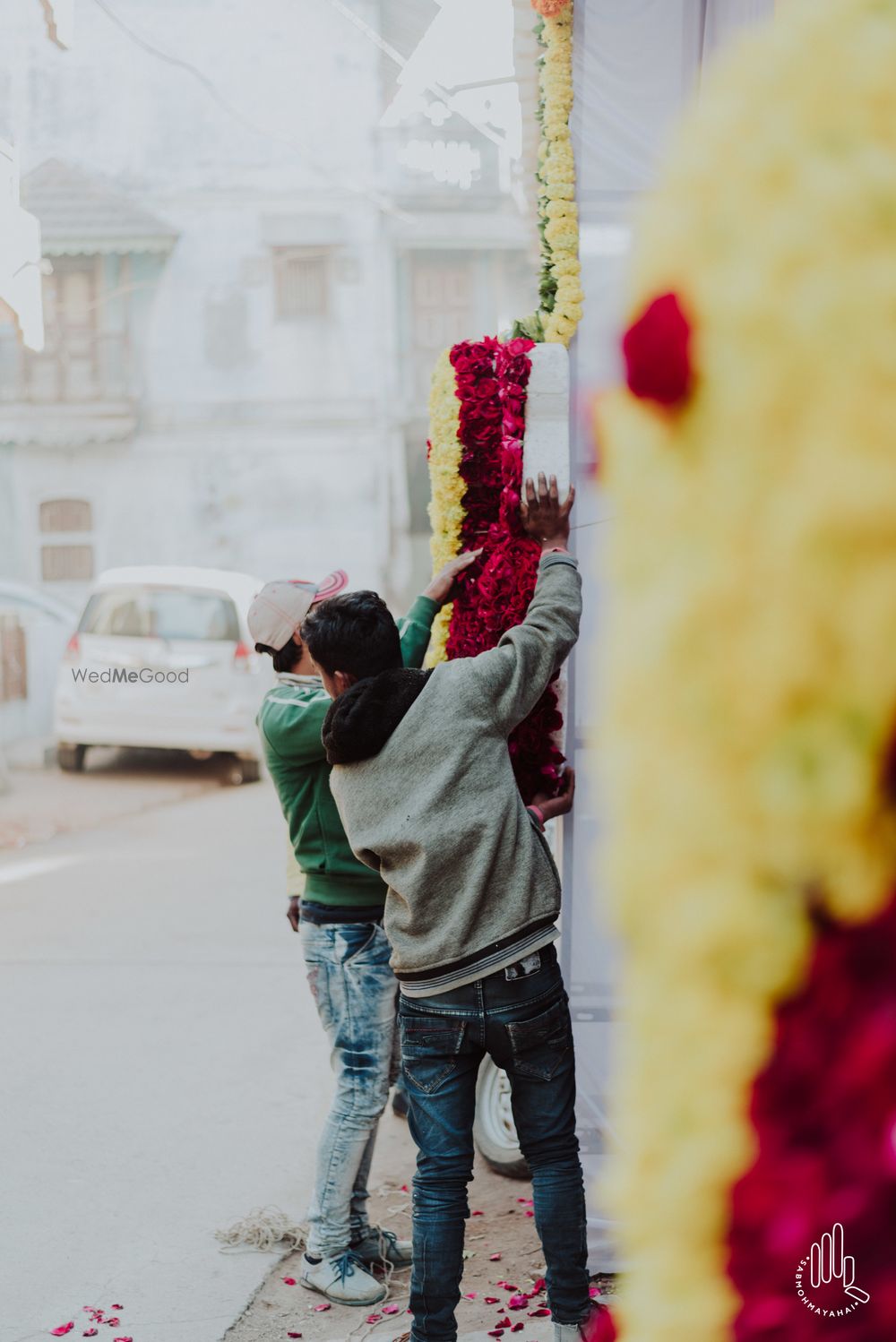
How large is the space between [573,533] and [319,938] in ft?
3.23

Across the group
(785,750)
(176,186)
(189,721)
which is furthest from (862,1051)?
(176,186)

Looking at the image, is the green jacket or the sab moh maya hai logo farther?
the green jacket

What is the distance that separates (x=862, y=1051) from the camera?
0.58 metres

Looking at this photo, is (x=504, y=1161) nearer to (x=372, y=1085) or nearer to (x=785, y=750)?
(x=372, y=1085)

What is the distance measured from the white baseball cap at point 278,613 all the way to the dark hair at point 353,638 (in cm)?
52

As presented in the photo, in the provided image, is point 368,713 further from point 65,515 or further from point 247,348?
point 247,348

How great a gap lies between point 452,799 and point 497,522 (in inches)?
22.9

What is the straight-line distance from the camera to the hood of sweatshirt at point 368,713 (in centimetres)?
195

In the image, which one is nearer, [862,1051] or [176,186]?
[862,1051]

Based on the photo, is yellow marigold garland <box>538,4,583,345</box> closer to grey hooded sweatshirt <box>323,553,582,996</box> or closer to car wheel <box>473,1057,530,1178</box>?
grey hooded sweatshirt <box>323,553,582,996</box>

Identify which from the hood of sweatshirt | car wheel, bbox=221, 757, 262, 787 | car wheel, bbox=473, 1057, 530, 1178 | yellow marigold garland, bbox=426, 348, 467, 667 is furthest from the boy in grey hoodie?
car wheel, bbox=221, 757, 262, 787

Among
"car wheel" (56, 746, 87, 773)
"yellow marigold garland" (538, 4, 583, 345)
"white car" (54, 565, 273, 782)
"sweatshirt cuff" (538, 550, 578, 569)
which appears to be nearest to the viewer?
"sweatshirt cuff" (538, 550, 578, 569)

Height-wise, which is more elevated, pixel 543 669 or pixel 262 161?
pixel 262 161

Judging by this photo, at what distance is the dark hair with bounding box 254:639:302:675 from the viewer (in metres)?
2.64
